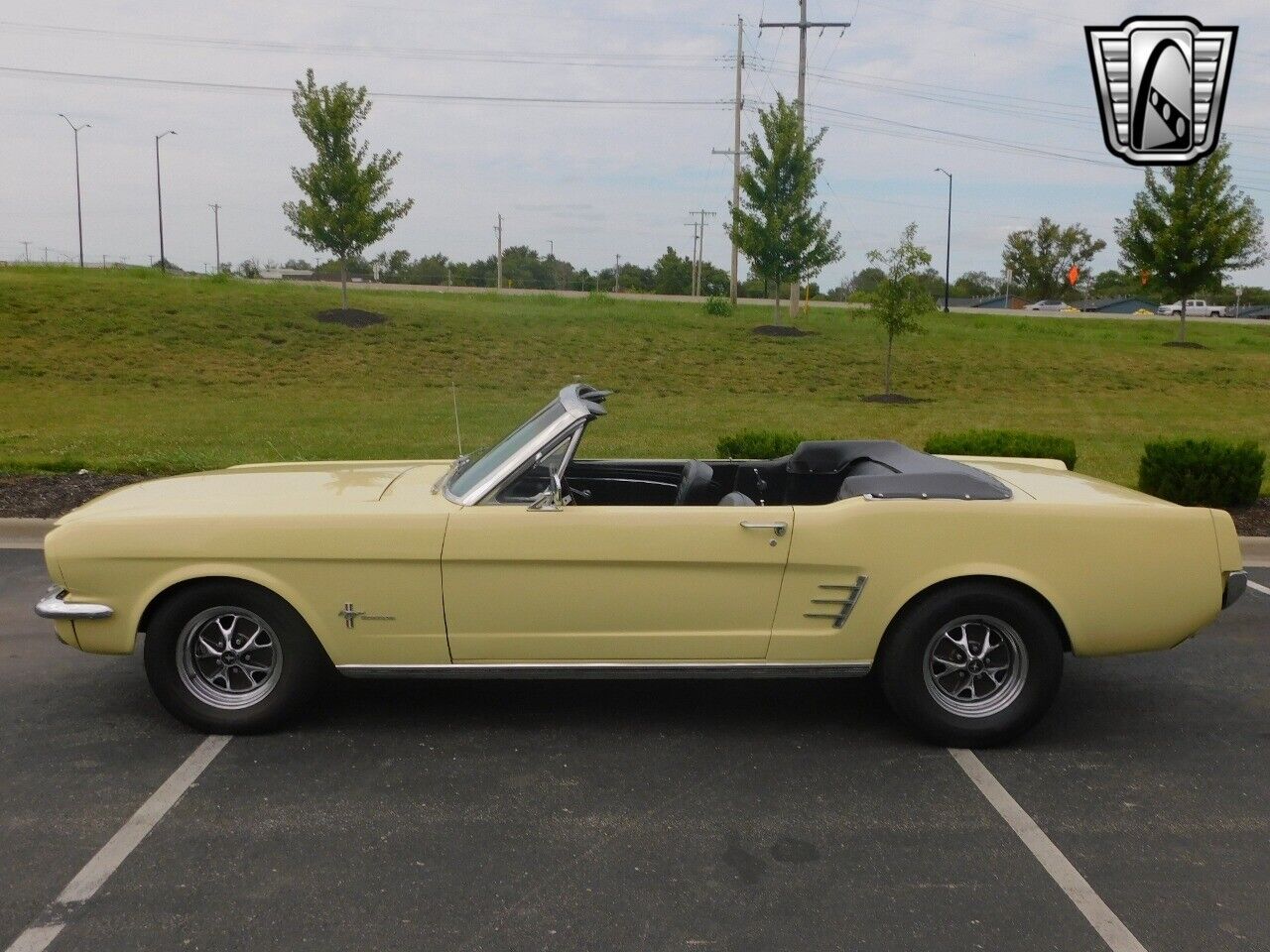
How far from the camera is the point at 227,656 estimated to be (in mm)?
4645

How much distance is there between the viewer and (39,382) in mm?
21109

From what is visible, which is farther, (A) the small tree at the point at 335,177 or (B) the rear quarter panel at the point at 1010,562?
(A) the small tree at the point at 335,177

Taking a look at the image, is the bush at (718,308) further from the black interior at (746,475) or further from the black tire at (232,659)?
the black tire at (232,659)

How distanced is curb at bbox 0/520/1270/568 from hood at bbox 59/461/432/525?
3.94 m

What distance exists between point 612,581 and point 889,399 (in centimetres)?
1890

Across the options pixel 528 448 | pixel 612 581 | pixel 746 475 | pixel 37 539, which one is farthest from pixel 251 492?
pixel 37 539

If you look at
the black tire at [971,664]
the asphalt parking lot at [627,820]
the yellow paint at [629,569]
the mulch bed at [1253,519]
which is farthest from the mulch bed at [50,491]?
the mulch bed at [1253,519]

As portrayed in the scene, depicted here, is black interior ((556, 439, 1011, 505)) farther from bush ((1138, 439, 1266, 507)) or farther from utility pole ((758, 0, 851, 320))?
utility pole ((758, 0, 851, 320))

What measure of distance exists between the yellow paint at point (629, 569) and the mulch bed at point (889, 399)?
710 inches

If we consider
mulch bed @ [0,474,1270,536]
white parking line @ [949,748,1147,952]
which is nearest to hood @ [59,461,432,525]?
white parking line @ [949,748,1147,952]

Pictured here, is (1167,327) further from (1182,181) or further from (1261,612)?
(1261,612)

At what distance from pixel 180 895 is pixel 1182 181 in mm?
33590

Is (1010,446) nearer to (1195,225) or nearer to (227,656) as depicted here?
(227,656)

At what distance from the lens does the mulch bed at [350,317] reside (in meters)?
28.4
